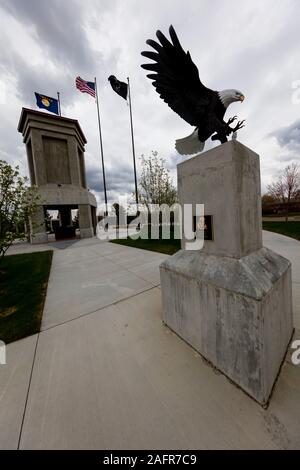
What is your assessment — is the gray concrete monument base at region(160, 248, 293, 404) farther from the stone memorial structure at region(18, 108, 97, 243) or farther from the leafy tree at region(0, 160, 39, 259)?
the stone memorial structure at region(18, 108, 97, 243)

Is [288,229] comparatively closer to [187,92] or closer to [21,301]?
[187,92]

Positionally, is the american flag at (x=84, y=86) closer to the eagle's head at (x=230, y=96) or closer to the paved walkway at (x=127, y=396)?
the eagle's head at (x=230, y=96)

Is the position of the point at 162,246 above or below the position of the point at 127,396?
above

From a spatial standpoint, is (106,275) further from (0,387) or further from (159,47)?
(159,47)

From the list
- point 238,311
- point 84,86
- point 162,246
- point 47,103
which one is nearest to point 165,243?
point 162,246

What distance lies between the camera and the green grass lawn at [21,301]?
3.03m

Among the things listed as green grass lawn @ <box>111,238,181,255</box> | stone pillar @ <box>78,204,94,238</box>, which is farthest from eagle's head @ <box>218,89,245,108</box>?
stone pillar @ <box>78,204,94,238</box>

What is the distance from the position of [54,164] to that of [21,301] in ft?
52.4

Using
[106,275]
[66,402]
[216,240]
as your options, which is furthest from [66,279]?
[216,240]

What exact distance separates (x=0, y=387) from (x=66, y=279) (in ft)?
12.0

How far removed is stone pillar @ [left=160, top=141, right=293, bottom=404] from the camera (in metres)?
1.66

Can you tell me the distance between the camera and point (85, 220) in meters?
17.8

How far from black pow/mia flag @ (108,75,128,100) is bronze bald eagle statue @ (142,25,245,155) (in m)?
18.3

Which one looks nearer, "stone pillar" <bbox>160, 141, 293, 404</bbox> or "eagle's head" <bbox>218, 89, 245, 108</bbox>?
"stone pillar" <bbox>160, 141, 293, 404</bbox>
